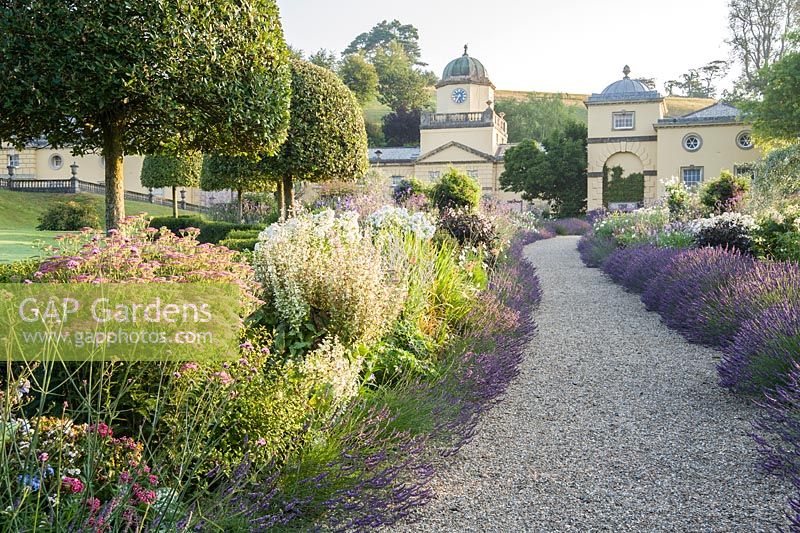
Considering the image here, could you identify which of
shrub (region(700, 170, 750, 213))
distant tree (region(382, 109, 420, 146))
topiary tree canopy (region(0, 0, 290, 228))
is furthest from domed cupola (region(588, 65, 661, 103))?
topiary tree canopy (region(0, 0, 290, 228))

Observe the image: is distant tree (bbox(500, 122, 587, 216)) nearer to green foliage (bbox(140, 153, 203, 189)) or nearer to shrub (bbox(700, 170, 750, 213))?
green foliage (bbox(140, 153, 203, 189))

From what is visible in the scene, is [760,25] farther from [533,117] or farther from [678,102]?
[678,102]

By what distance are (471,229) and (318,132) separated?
3660 millimetres

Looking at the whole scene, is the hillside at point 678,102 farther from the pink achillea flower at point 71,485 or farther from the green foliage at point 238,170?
the pink achillea flower at point 71,485

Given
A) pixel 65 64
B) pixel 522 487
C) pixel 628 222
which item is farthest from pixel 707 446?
pixel 628 222

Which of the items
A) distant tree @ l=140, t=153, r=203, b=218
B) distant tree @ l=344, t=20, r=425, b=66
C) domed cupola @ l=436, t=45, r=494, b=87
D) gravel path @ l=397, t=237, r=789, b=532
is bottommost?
gravel path @ l=397, t=237, r=789, b=532

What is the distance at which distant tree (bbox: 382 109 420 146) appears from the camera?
184 ft

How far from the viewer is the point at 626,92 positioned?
37031 millimetres

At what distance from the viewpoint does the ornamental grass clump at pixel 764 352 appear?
407cm

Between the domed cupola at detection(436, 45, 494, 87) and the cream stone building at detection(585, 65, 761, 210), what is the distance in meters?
10.3

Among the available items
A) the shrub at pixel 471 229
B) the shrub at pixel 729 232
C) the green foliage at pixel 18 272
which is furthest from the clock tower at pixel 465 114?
the green foliage at pixel 18 272

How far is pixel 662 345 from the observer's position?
20.4 ft

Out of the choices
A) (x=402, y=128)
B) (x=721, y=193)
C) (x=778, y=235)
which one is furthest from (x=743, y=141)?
(x=778, y=235)

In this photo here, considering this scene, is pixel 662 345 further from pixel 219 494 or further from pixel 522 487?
pixel 219 494
